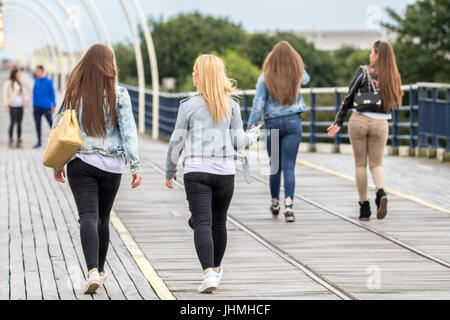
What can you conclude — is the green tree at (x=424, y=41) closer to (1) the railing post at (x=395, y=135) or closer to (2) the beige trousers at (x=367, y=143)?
(1) the railing post at (x=395, y=135)

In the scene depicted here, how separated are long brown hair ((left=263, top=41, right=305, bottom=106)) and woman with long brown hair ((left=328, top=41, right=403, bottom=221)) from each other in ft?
1.91

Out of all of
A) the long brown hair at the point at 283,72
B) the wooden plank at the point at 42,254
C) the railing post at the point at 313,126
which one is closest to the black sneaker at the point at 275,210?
the long brown hair at the point at 283,72

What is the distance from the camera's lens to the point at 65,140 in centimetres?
679

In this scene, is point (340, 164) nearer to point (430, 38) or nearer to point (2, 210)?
point (2, 210)

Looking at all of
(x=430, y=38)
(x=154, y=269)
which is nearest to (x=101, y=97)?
(x=154, y=269)

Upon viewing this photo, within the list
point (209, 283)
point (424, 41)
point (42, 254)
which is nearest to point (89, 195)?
point (209, 283)

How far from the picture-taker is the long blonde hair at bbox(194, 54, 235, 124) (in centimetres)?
690

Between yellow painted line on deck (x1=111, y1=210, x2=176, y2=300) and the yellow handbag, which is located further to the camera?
yellow painted line on deck (x1=111, y1=210, x2=176, y2=300)

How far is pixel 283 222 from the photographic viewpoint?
10.7 meters

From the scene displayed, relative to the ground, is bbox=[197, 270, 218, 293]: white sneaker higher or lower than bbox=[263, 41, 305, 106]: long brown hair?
lower

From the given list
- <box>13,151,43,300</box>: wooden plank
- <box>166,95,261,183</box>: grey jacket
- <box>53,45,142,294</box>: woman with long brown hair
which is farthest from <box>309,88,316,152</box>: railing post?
<box>53,45,142,294</box>: woman with long brown hair

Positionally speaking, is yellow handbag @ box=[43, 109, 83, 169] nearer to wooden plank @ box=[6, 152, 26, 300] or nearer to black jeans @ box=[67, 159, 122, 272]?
black jeans @ box=[67, 159, 122, 272]

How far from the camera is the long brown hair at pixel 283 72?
34.1ft
